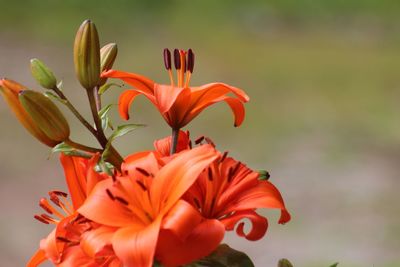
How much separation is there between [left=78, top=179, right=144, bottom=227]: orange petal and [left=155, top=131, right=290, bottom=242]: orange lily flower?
3cm

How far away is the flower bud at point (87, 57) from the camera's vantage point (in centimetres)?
49

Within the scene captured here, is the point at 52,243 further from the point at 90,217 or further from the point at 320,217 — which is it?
the point at 320,217

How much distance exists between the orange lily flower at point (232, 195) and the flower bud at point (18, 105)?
82 millimetres

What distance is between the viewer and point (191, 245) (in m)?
0.43

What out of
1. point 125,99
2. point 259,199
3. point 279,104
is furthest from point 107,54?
point 279,104

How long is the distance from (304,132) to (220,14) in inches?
41.1

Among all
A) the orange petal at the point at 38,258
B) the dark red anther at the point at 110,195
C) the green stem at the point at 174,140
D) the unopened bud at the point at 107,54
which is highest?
the unopened bud at the point at 107,54

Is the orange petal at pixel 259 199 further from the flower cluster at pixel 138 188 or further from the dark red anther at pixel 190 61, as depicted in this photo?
the dark red anther at pixel 190 61

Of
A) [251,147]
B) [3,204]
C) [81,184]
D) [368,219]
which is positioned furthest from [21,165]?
[81,184]

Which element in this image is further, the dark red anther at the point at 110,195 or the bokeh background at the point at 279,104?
the bokeh background at the point at 279,104

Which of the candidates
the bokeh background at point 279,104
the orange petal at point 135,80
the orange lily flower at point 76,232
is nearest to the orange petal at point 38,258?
the orange lily flower at point 76,232

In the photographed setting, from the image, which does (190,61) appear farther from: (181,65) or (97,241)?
(97,241)

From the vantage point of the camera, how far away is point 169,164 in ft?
1.51

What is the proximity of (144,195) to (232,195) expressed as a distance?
46 mm
